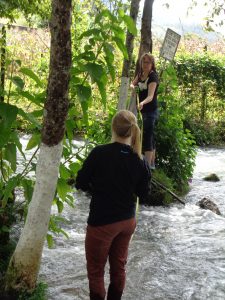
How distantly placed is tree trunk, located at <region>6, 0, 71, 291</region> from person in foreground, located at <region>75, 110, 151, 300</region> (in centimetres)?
28

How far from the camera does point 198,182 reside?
417 inches

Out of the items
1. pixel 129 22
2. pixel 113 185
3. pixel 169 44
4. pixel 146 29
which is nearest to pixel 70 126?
pixel 113 185

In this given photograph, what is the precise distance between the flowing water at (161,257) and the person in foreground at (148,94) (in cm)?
114

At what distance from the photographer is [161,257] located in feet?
19.3

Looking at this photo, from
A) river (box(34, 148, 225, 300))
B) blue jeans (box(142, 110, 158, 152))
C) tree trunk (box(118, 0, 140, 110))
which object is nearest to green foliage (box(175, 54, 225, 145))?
blue jeans (box(142, 110, 158, 152))

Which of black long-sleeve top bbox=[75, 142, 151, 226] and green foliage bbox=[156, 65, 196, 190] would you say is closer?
black long-sleeve top bbox=[75, 142, 151, 226]

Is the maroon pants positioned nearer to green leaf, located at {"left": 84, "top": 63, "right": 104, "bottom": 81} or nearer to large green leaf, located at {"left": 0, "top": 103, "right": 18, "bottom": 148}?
large green leaf, located at {"left": 0, "top": 103, "right": 18, "bottom": 148}

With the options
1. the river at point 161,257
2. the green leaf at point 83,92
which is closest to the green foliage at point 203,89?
the river at point 161,257

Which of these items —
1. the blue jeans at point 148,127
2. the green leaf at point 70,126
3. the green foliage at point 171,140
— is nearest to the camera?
the green leaf at point 70,126

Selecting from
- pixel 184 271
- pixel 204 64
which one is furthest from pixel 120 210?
pixel 204 64

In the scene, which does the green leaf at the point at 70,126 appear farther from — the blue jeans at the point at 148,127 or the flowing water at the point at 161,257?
the blue jeans at the point at 148,127

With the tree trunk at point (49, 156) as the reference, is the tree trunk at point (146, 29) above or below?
above

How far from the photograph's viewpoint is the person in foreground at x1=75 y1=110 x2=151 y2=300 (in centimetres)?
358

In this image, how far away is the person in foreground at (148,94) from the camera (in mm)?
7316
